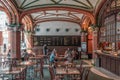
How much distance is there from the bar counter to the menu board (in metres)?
11.7

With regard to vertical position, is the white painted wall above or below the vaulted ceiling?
below

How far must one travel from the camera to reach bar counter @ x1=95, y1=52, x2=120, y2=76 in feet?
38.8

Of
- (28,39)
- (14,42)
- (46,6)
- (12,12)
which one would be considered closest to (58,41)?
(28,39)

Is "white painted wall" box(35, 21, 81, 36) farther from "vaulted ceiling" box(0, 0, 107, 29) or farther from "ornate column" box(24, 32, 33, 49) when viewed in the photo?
"vaulted ceiling" box(0, 0, 107, 29)

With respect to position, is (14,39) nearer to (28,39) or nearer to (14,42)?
(14,42)

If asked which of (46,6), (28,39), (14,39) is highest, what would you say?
(46,6)

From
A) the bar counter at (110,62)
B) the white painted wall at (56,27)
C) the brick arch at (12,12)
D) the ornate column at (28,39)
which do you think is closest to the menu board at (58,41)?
the white painted wall at (56,27)

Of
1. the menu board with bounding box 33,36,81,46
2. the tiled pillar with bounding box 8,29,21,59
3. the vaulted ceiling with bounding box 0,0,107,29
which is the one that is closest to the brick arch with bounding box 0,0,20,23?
the vaulted ceiling with bounding box 0,0,107,29

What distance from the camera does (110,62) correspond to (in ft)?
43.3

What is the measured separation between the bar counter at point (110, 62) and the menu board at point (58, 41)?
11656mm

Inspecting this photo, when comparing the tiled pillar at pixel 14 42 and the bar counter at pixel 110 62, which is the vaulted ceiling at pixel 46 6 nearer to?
the tiled pillar at pixel 14 42

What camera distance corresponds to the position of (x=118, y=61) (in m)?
11.6

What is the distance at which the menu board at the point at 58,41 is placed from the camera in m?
27.5

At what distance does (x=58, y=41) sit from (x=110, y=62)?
14855mm
